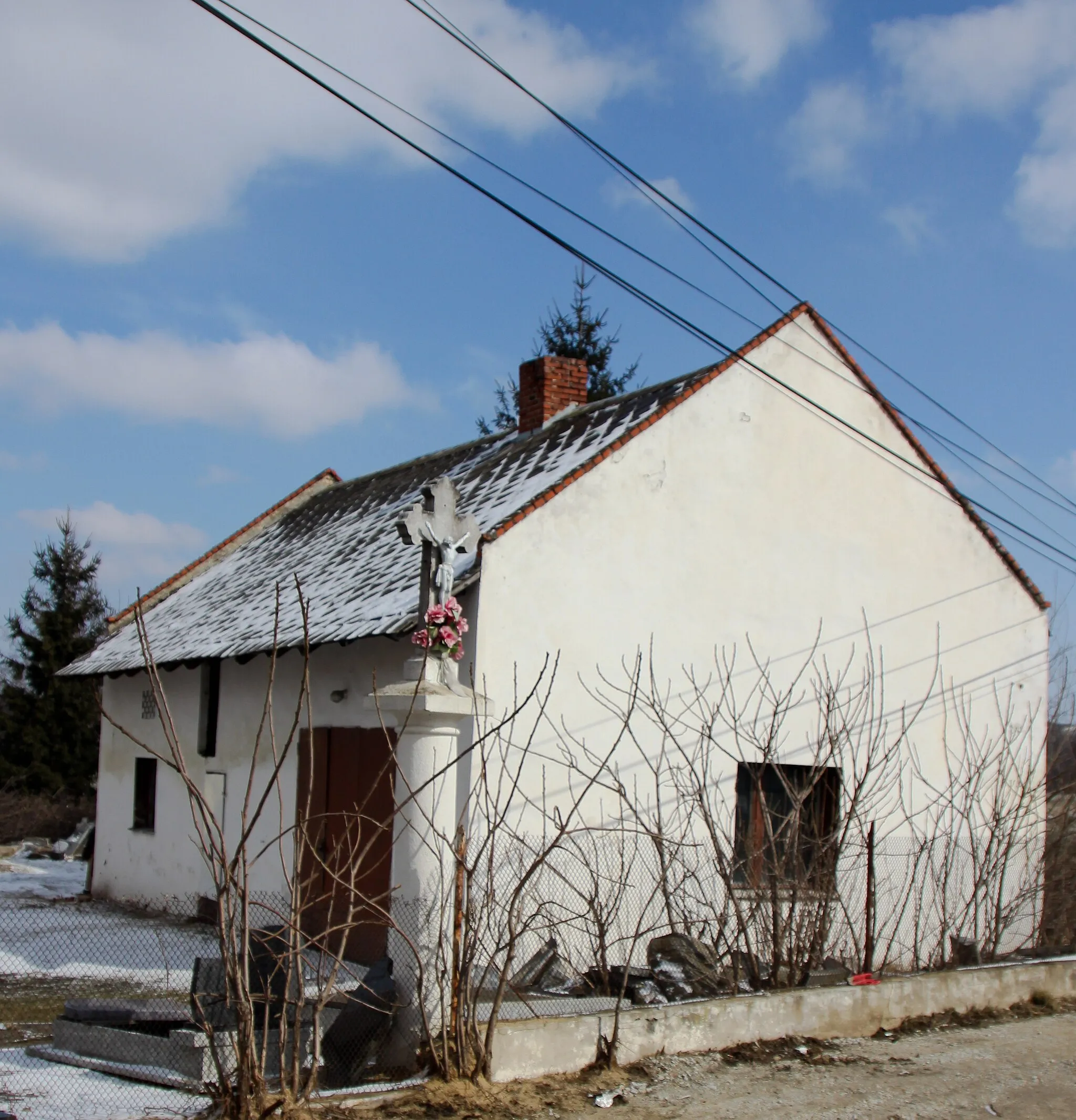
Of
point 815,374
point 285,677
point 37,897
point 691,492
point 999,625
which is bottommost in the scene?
point 37,897

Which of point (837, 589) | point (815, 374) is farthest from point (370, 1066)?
point (815, 374)

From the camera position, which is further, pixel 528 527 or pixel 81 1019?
pixel 528 527

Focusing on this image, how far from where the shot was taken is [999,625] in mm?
14273

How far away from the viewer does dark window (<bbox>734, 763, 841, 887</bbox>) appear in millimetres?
8891

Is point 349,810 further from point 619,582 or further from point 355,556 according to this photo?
point 619,582

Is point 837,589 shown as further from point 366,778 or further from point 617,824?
point 366,778

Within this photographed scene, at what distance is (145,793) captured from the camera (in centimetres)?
1563

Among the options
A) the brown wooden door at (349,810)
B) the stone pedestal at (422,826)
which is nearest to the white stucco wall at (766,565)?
the brown wooden door at (349,810)

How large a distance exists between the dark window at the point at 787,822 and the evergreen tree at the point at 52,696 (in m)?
18.0

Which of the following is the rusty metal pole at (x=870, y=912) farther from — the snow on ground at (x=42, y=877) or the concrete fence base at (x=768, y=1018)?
the snow on ground at (x=42, y=877)

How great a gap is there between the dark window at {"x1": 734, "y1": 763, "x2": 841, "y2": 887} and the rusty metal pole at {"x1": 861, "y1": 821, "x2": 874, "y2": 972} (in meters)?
0.34

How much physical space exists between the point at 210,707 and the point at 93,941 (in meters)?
2.98

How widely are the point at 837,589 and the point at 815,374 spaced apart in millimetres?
2271

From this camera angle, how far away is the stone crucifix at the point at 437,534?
7.86 meters
